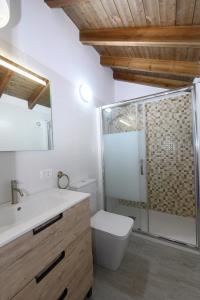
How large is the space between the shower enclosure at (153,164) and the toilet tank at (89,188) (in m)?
0.51

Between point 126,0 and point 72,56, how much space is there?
0.80 m

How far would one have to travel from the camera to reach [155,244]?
208cm

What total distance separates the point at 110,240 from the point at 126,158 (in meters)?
1.16

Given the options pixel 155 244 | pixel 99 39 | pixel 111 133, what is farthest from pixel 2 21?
pixel 155 244

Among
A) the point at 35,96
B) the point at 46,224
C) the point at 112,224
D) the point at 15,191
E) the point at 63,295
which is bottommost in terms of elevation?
the point at 63,295

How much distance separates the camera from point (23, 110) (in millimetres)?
1485

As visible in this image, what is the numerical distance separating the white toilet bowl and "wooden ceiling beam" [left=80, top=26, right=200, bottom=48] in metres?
1.88

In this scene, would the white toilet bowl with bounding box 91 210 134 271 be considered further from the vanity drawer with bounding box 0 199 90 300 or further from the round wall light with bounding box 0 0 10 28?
the round wall light with bounding box 0 0 10 28

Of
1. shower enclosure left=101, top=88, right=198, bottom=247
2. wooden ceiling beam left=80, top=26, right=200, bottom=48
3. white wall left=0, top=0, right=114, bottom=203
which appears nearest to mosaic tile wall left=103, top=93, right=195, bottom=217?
shower enclosure left=101, top=88, right=198, bottom=247

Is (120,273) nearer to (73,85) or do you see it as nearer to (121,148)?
(121,148)

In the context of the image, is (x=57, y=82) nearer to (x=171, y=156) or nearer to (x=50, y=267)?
(x=50, y=267)

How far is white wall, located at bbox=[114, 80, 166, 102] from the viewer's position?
2881 millimetres

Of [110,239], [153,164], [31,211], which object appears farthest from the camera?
[153,164]

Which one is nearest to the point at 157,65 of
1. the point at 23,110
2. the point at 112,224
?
the point at 23,110
